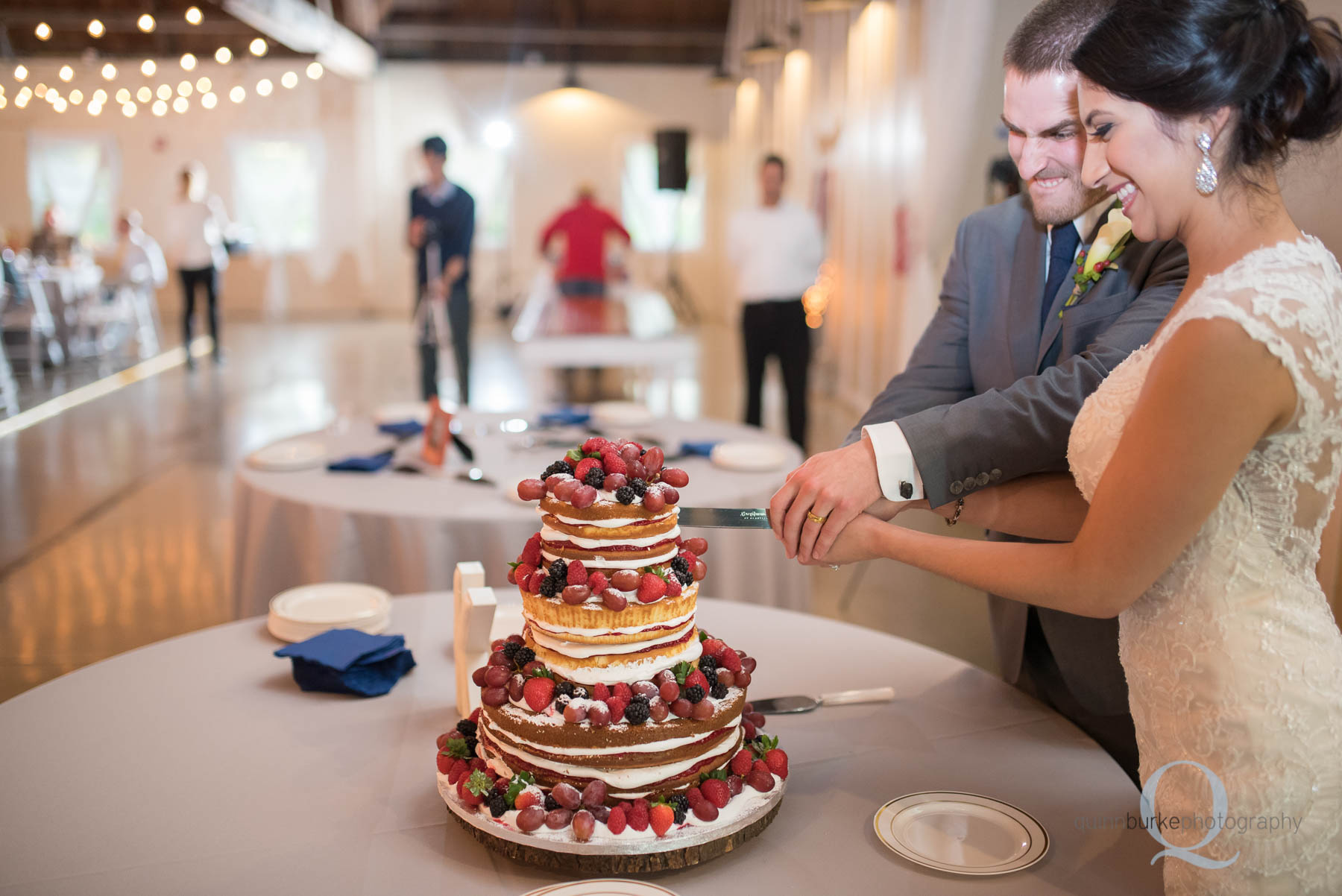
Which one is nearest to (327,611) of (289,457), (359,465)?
(359,465)

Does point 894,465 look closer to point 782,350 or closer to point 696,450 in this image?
point 696,450

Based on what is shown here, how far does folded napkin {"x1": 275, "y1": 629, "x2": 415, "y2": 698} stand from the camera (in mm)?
1613

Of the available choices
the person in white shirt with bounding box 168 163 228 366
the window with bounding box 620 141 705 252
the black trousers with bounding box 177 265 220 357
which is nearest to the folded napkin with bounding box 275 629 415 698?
the person in white shirt with bounding box 168 163 228 366

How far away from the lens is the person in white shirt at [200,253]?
8.69 metres

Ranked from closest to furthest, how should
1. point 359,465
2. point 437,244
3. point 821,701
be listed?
point 821,701, point 359,465, point 437,244

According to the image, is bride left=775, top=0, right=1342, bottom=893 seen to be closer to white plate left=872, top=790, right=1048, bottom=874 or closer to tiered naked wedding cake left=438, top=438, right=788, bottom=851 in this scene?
white plate left=872, top=790, right=1048, bottom=874

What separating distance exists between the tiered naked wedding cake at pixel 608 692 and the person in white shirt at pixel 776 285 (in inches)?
201

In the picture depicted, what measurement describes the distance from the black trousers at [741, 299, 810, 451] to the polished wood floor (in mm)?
771

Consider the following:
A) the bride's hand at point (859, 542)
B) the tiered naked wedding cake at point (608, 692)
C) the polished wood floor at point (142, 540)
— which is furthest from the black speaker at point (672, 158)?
the tiered naked wedding cake at point (608, 692)

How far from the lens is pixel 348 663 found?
1603 mm

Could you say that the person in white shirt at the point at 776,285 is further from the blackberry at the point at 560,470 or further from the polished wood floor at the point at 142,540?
the blackberry at the point at 560,470

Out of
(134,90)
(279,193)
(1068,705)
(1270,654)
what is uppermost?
(279,193)

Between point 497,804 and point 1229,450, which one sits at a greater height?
point 1229,450

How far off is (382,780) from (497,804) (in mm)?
269
